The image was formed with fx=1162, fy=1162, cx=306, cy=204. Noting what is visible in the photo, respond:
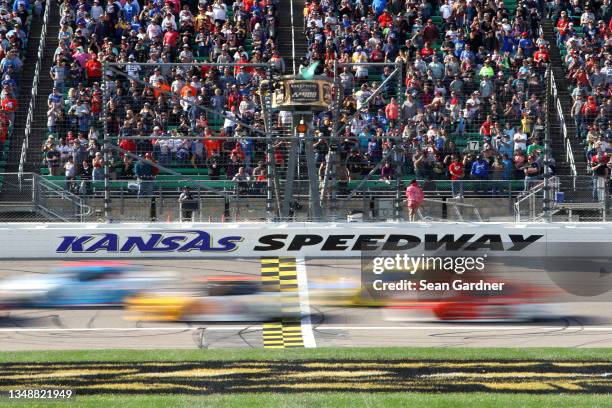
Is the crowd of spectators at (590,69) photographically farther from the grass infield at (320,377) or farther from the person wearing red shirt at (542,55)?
the grass infield at (320,377)

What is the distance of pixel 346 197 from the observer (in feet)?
67.9

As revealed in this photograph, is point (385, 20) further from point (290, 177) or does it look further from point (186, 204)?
point (186, 204)

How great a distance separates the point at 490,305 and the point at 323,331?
234 centimetres

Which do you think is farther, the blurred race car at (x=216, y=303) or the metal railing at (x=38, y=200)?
the metal railing at (x=38, y=200)

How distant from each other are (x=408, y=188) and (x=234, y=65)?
3891mm

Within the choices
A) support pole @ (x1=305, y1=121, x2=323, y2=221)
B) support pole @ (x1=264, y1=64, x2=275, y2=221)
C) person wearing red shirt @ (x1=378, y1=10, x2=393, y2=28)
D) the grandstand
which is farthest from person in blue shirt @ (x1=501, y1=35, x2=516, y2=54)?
support pole @ (x1=305, y1=121, x2=323, y2=221)

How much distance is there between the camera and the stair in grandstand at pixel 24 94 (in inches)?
939

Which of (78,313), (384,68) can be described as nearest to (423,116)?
(384,68)

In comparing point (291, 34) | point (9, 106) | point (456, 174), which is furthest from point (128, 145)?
point (291, 34)

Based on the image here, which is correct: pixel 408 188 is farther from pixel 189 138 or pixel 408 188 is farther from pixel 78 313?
pixel 78 313

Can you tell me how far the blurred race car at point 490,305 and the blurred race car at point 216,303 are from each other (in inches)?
73.2

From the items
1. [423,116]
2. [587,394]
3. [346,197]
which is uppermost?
[423,116]

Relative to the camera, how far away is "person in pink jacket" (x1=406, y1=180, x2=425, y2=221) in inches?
823

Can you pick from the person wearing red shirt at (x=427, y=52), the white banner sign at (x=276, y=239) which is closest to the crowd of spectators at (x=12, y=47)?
the white banner sign at (x=276, y=239)
